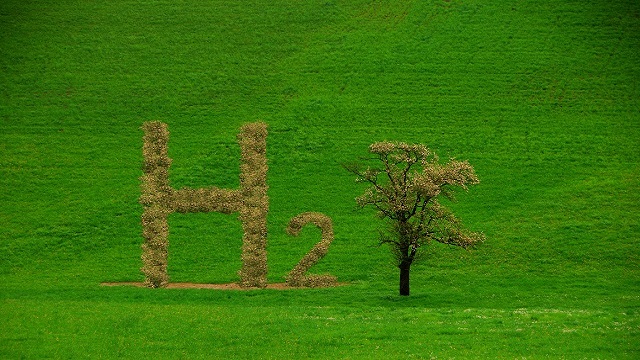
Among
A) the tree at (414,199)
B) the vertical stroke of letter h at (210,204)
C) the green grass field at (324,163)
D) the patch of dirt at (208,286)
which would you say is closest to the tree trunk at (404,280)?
the tree at (414,199)

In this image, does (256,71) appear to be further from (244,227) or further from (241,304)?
(241,304)

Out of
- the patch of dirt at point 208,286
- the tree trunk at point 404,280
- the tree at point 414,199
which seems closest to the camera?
the tree at point 414,199

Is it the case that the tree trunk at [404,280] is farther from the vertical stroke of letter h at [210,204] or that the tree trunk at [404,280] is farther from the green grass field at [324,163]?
the vertical stroke of letter h at [210,204]

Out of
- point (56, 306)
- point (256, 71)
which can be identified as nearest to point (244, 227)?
point (56, 306)

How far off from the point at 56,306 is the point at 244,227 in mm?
14593

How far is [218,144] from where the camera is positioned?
53.1m

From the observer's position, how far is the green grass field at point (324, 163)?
32.0 m

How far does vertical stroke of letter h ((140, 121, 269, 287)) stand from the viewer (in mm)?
43875

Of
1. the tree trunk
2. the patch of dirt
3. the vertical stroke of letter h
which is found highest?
the vertical stroke of letter h

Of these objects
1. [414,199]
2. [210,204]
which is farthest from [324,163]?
[414,199]

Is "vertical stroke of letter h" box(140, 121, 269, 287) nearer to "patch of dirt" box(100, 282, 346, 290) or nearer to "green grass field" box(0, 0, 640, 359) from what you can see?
"patch of dirt" box(100, 282, 346, 290)

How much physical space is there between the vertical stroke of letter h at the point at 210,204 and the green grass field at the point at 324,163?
81 centimetres

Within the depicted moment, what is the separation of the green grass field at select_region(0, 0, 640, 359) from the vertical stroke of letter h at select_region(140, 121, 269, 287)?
0.81 m

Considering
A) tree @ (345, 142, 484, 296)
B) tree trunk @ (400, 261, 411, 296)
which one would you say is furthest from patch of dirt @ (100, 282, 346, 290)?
tree @ (345, 142, 484, 296)
